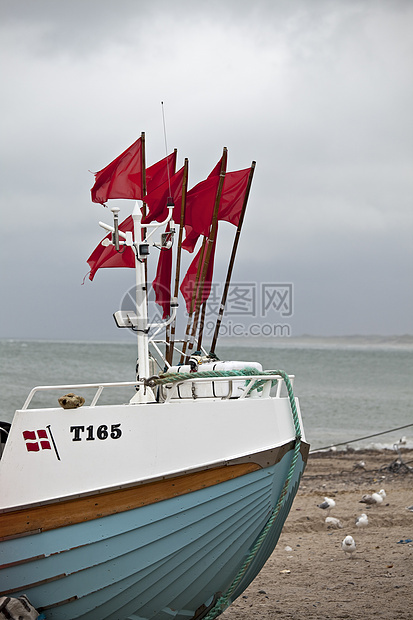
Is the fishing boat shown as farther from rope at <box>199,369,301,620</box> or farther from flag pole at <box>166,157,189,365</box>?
flag pole at <box>166,157,189,365</box>

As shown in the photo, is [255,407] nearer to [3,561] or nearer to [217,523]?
[217,523]

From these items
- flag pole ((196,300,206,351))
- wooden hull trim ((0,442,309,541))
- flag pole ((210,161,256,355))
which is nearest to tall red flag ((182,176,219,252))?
flag pole ((210,161,256,355))

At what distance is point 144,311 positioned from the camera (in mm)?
6793

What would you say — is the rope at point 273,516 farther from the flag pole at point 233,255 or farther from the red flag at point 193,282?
the flag pole at point 233,255

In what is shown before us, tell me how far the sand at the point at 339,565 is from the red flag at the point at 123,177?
16.1 ft

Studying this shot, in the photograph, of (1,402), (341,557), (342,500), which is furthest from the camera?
(1,402)

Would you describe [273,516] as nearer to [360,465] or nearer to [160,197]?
[160,197]

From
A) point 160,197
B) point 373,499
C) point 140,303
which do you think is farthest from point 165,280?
point 373,499

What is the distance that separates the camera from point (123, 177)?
8.47 metres

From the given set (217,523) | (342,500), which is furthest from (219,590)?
(342,500)

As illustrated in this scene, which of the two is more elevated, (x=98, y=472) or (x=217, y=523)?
(x=98, y=472)

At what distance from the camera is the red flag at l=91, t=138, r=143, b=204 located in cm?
843

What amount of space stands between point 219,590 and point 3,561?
1.87 m

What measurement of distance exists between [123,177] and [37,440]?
3637mm
